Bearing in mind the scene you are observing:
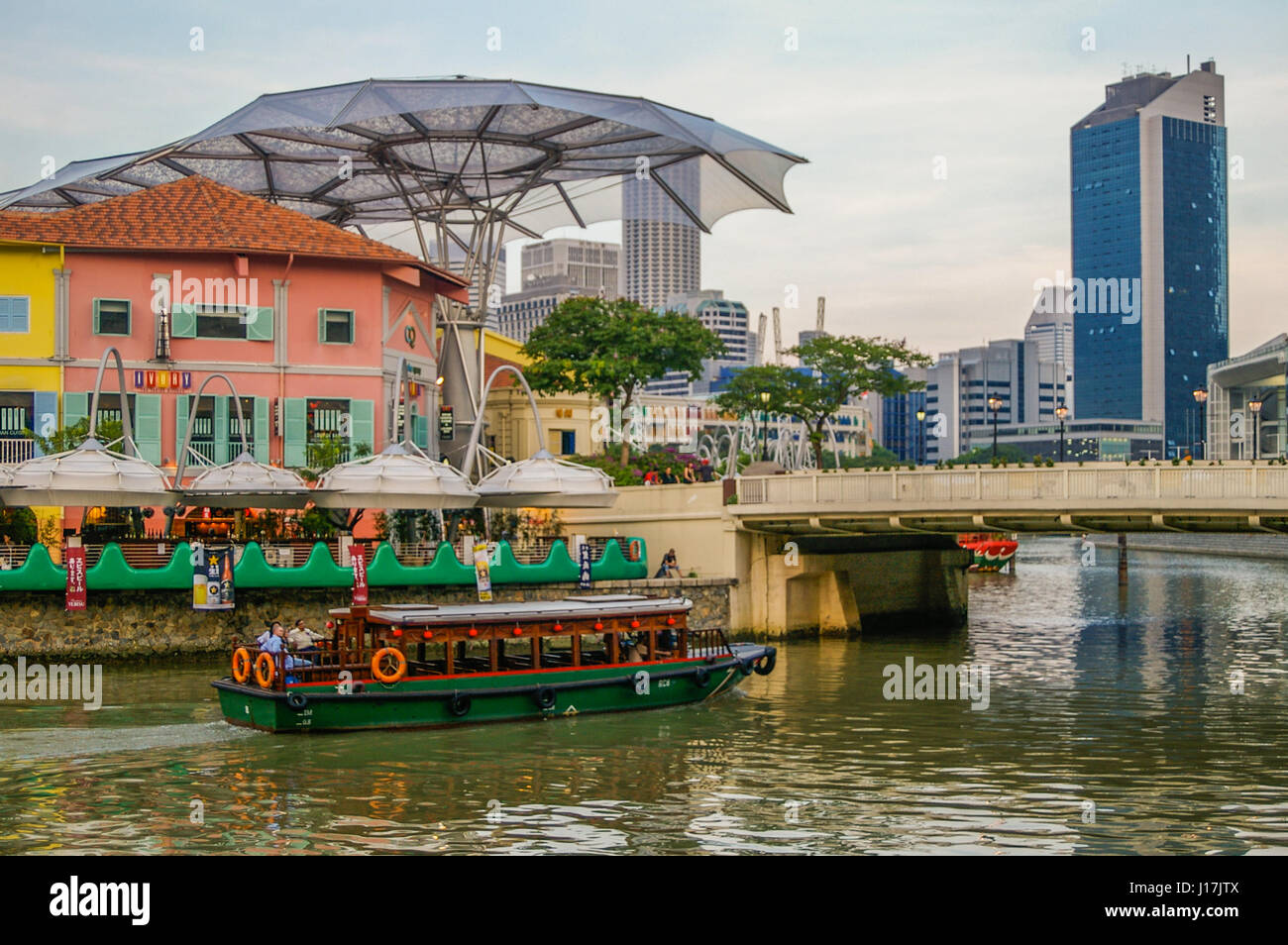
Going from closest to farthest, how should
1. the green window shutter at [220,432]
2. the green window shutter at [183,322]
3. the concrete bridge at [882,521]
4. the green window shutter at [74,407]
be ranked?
1. the concrete bridge at [882,521]
2. the green window shutter at [74,407]
3. the green window shutter at [183,322]
4. the green window shutter at [220,432]

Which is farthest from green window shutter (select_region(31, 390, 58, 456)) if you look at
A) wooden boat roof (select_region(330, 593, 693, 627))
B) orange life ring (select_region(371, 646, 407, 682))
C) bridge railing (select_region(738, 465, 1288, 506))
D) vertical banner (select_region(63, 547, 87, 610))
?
orange life ring (select_region(371, 646, 407, 682))

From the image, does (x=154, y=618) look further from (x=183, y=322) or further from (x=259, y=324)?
(x=259, y=324)

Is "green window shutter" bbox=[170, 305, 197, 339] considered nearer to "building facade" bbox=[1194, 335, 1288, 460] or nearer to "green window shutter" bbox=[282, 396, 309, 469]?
"green window shutter" bbox=[282, 396, 309, 469]

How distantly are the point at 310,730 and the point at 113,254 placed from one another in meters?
29.2

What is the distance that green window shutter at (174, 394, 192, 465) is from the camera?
173ft

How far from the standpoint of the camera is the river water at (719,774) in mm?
21875

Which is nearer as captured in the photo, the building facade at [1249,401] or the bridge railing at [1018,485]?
the bridge railing at [1018,485]

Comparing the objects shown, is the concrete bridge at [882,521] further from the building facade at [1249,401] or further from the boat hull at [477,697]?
the building facade at [1249,401]

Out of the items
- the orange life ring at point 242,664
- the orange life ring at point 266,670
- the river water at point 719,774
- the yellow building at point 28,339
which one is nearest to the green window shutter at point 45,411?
the yellow building at point 28,339

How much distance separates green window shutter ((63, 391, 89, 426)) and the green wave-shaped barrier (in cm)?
946

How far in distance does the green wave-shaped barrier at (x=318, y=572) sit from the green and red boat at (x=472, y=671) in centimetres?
1084

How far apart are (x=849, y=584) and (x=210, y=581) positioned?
24216 mm
